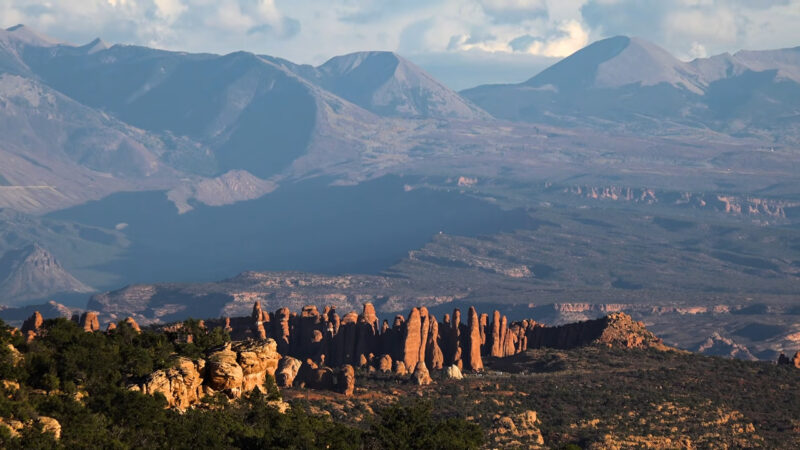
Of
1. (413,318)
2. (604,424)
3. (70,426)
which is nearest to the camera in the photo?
(70,426)

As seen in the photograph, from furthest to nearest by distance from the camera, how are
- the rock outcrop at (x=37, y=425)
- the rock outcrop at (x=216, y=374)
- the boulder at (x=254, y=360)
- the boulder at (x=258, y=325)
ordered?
the boulder at (x=258, y=325) < the boulder at (x=254, y=360) < the rock outcrop at (x=216, y=374) < the rock outcrop at (x=37, y=425)

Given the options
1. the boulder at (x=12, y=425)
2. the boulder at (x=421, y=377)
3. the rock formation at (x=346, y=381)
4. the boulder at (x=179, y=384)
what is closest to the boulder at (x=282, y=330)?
the boulder at (x=421, y=377)

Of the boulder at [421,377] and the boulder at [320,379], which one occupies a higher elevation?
the boulder at [320,379]

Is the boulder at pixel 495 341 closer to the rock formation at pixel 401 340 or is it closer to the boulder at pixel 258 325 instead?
the rock formation at pixel 401 340

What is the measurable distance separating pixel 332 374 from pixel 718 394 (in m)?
29.3

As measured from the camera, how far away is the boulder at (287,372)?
325 feet

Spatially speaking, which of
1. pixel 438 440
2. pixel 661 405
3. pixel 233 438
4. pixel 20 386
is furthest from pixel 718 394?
pixel 20 386

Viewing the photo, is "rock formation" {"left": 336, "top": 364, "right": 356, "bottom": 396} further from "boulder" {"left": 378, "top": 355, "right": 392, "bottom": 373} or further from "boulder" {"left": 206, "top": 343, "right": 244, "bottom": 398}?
"boulder" {"left": 206, "top": 343, "right": 244, "bottom": 398}

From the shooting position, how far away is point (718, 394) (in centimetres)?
10650

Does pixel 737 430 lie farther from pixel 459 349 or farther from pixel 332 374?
pixel 459 349

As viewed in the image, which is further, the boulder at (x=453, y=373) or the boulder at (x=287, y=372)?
the boulder at (x=453, y=373)

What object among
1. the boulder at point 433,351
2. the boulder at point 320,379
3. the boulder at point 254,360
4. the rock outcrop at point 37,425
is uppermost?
the boulder at point 254,360

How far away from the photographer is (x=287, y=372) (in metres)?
100

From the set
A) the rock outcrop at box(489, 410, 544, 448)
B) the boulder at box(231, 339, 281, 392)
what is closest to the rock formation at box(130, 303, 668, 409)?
the rock outcrop at box(489, 410, 544, 448)
